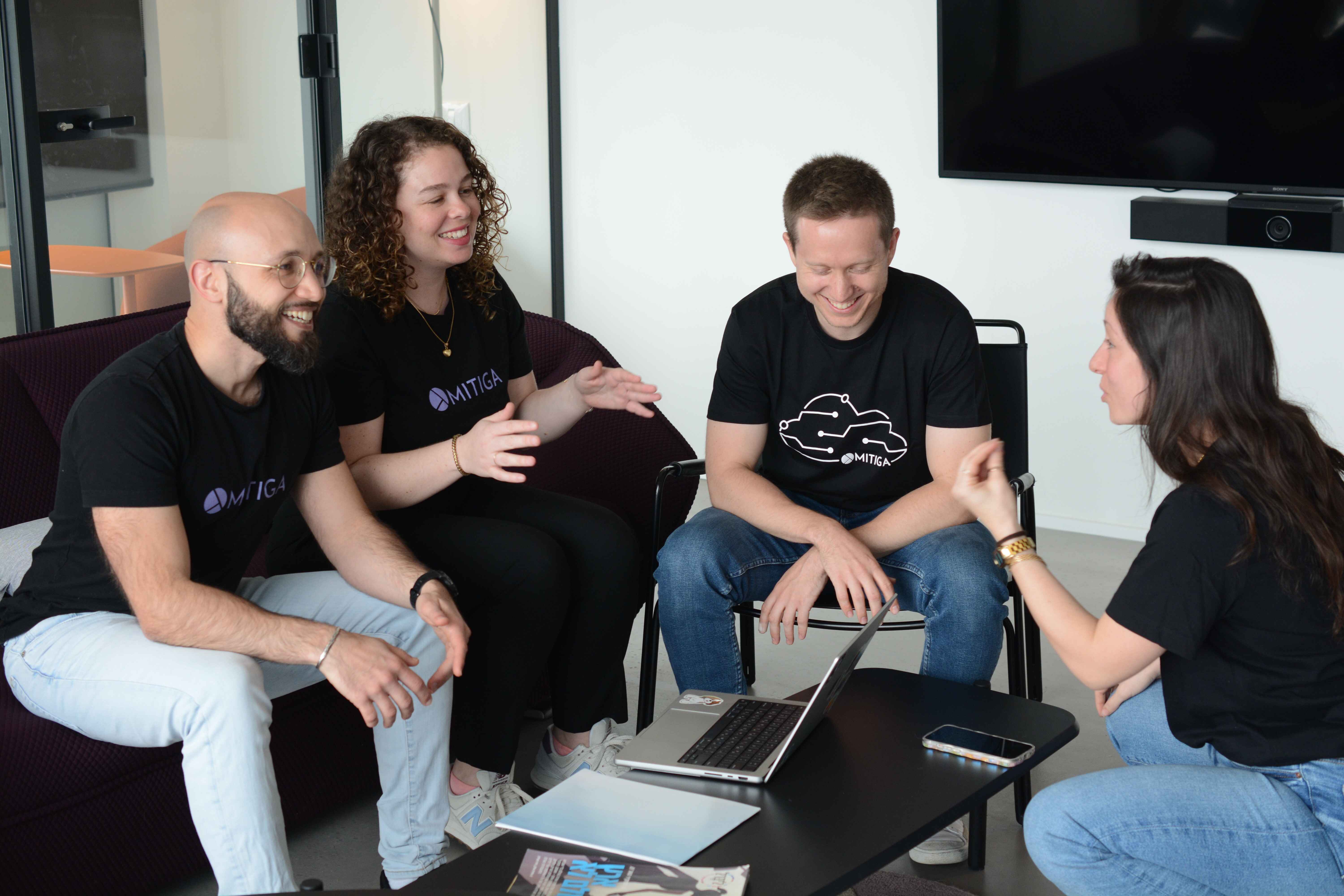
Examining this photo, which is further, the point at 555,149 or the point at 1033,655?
the point at 555,149

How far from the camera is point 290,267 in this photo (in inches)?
76.4

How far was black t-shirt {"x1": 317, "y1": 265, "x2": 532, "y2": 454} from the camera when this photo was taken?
2.22m

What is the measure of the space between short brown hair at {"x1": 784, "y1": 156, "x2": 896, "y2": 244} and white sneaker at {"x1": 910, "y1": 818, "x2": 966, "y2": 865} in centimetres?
103

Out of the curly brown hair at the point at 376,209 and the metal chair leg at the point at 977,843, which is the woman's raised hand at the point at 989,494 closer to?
the metal chair leg at the point at 977,843

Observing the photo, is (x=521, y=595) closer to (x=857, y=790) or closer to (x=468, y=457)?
(x=468, y=457)

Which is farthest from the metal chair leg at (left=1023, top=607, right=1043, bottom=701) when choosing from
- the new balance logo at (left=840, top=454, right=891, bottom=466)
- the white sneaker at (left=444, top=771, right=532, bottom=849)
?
the white sneaker at (left=444, top=771, right=532, bottom=849)

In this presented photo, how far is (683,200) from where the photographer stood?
15.0ft

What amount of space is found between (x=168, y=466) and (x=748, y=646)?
1392mm

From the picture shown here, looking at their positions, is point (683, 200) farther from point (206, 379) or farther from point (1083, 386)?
point (206, 379)

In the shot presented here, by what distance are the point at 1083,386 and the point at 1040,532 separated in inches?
19.5

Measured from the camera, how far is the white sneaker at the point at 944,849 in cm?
216

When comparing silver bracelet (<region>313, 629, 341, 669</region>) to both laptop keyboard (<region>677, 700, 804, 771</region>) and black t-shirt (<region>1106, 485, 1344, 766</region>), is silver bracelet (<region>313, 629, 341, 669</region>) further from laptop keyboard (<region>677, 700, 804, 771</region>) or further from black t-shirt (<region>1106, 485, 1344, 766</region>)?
black t-shirt (<region>1106, 485, 1344, 766</region>)

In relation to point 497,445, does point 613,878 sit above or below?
below

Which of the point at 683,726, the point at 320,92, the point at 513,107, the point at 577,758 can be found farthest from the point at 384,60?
the point at 683,726
